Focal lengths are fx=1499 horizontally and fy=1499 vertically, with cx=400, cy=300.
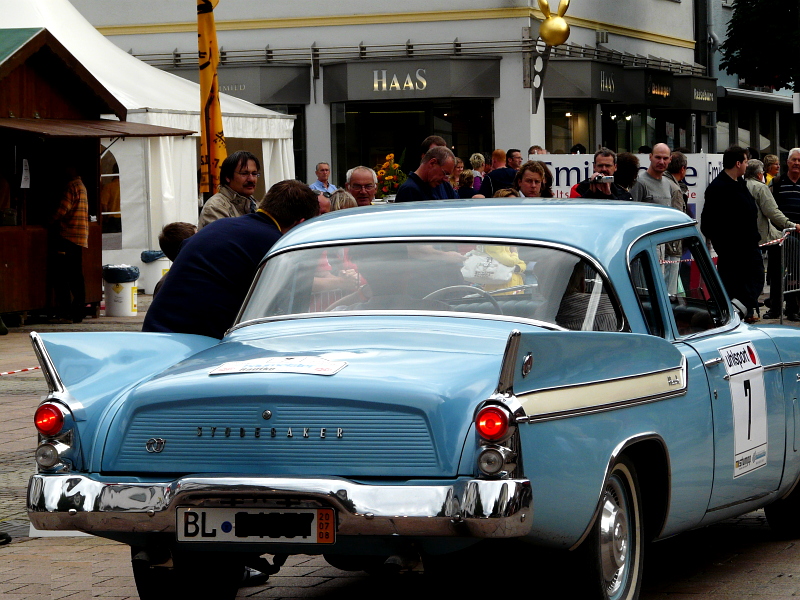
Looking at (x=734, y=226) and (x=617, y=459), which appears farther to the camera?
(x=734, y=226)

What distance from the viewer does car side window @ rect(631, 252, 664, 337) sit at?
5.93 m

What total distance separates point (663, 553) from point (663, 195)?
7.42 m

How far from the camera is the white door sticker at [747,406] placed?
616cm

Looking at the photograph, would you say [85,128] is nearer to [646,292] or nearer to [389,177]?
[389,177]

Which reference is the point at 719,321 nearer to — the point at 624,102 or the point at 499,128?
the point at 499,128

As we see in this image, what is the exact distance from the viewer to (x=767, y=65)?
132 feet

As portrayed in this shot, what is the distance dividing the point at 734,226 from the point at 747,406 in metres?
8.62

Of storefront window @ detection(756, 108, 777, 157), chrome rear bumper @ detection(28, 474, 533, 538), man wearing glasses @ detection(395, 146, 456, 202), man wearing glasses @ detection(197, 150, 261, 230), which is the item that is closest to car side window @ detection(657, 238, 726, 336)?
chrome rear bumper @ detection(28, 474, 533, 538)

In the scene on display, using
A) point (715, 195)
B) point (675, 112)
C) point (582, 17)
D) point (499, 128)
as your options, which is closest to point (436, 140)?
point (715, 195)

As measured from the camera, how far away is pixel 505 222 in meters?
6.00

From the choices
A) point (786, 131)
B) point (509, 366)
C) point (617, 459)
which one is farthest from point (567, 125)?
point (509, 366)

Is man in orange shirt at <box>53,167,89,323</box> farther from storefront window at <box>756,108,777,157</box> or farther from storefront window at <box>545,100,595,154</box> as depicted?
storefront window at <box>756,108,777,157</box>

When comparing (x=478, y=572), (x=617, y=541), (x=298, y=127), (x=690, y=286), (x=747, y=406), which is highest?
(x=298, y=127)

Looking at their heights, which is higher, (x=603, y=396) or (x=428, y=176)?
(x=428, y=176)
